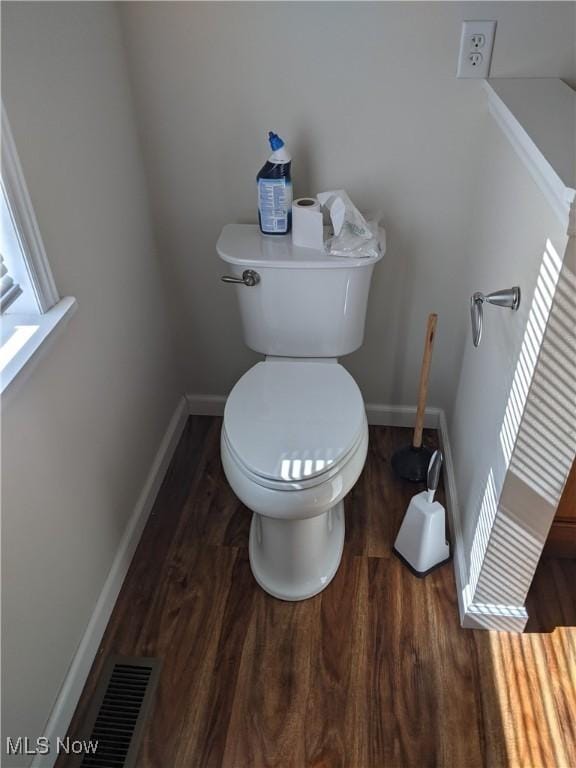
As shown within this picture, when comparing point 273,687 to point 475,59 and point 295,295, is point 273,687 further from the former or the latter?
point 475,59

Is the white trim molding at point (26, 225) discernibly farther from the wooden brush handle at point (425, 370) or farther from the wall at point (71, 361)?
the wooden brush handle at point (425, 370)

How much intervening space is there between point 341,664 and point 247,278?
97 cm

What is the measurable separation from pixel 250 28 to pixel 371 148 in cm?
40

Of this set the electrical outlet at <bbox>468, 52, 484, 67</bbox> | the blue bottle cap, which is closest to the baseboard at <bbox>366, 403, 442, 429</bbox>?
the blue bottle cap

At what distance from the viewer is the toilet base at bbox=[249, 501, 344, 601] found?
56.5 inches

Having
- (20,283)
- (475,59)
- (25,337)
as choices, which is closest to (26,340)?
(25,337)

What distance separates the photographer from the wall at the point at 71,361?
3.48 feet

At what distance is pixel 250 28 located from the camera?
137 centimetres

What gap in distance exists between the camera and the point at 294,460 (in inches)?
50.6

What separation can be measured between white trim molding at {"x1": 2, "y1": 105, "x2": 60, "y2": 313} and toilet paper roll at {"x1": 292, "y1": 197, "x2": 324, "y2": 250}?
615 millimetres

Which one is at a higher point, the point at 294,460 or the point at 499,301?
the point at 499,301

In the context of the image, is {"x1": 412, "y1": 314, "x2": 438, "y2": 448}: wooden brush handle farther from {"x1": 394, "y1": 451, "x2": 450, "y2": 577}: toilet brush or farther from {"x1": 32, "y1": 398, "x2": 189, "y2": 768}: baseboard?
{"x1": 32, "y1": 398, "x2": 189, "y2": 768}: baseboard
